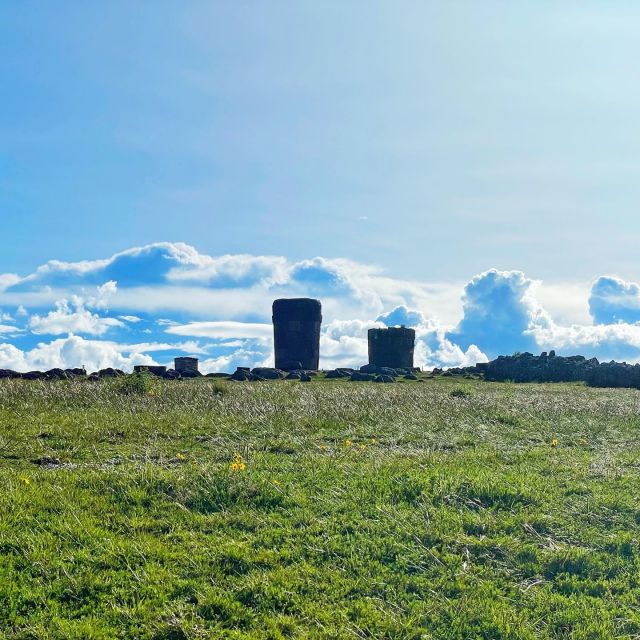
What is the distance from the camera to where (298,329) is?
141 ft

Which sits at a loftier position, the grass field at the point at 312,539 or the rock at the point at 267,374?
the rock at the point at 267,374

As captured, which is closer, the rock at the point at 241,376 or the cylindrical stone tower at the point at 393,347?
the rock at the point at 241,376

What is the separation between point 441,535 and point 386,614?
5.46 ft

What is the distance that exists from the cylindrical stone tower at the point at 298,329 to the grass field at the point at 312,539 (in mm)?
29729

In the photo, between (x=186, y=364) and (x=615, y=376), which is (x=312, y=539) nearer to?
(x=615, y=376)

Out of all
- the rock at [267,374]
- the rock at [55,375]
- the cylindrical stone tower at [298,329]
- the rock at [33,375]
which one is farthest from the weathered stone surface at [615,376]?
the rock at [33,375]

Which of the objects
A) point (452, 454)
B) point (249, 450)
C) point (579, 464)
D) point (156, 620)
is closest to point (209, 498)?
point (156, 620)

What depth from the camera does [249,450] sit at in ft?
38.0

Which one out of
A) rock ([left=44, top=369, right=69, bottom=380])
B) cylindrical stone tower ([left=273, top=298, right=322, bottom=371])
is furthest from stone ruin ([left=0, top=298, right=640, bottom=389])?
rock ([left=44, top=369, right=69, bottom=380])

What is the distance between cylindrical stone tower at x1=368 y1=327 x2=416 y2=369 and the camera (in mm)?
43562

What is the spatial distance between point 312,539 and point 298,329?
3585 centimetres

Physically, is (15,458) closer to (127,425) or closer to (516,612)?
(127,425)

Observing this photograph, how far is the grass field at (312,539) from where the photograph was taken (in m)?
5.79

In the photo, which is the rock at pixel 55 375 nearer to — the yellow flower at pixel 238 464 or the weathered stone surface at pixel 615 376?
the yellow flower at pixel 238 464
